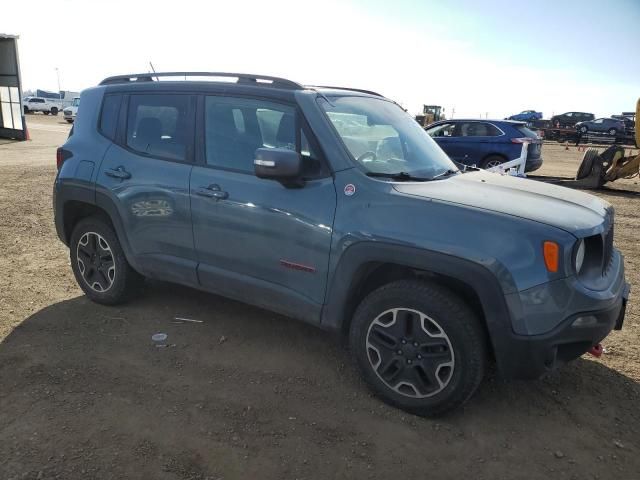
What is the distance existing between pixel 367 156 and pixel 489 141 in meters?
10.7

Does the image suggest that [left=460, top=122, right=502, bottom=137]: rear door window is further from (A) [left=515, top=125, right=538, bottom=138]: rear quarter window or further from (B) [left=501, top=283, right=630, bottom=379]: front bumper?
(B) [left=501, top=283, right=630, bottom=379]: front bumper

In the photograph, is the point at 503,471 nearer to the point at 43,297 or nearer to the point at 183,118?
the point at 183,118

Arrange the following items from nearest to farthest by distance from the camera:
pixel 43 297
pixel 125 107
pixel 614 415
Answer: pixel 614 415 → pixel 125 107 → pixel 43 297

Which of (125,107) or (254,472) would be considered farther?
(125,107)

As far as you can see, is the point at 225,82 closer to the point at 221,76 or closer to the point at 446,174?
the point at 221,76

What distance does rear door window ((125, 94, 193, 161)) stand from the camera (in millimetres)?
3809

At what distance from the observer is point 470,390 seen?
2.84 metres

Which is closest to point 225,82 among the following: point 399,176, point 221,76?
point 221,76

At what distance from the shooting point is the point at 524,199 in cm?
304

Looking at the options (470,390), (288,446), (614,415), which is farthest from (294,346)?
(614,415)

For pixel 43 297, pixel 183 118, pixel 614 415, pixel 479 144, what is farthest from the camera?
pixel 479 144

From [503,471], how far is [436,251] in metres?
1.19

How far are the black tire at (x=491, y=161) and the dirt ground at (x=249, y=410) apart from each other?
30.0ft

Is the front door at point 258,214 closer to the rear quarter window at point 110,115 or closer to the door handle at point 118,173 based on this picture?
the door handle at point 118,173
